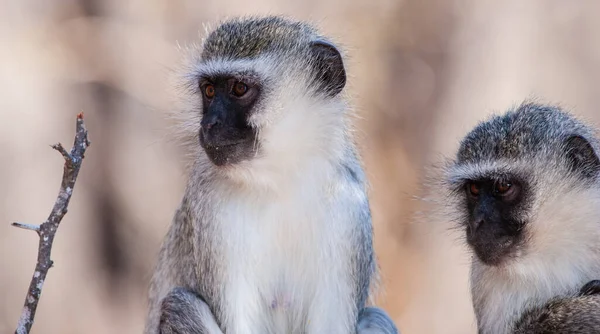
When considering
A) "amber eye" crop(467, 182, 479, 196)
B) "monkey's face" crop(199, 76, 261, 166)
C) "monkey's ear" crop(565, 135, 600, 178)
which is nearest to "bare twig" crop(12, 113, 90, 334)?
"monkey's face" crop(199, 76, 261, 166)

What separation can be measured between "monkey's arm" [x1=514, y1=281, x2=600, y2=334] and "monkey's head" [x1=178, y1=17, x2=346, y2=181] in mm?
1154

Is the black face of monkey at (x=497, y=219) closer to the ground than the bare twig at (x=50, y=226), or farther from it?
farther from it

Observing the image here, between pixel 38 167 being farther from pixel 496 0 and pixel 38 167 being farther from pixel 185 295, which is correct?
pixel 496 0

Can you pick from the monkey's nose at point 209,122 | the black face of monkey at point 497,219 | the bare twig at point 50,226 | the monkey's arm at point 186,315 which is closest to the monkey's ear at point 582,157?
the black face of monkey at point 497,219

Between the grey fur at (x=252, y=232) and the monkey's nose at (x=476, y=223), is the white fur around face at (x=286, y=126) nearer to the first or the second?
the grey fur at (x=252, y=232)

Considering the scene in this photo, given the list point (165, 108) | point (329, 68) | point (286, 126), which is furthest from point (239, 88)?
point (165, 108)

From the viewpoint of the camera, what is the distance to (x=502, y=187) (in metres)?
4.09

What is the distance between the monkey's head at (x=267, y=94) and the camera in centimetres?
409

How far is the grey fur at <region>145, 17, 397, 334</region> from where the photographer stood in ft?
13.9

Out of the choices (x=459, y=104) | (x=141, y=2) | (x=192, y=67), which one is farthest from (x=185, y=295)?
(x=459, y=104)

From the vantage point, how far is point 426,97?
8.03m

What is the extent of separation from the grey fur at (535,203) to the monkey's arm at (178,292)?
124 centimetres

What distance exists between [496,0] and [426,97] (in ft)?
3.20

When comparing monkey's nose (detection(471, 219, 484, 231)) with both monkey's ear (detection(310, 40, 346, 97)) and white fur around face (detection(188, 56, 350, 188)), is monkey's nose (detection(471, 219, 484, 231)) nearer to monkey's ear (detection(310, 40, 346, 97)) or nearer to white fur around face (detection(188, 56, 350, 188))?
white fur around face (detection(188, 56, 350, 188))
